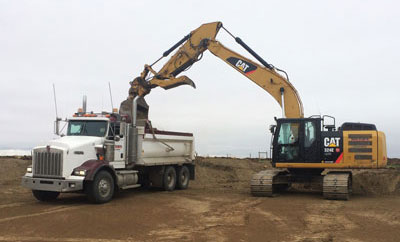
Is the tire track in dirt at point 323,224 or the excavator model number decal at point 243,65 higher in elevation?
the excavator model number decal at point 243,65

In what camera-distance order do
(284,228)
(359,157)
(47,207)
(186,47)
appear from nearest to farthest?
(284,228) → (47,207) → (359,157) → (186,47)

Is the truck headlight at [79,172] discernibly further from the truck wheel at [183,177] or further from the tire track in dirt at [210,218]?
the truck wheel at [183,177]

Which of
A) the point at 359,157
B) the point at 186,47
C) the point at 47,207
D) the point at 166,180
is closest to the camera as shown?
the point at 47,207

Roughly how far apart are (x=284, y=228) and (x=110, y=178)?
605cm

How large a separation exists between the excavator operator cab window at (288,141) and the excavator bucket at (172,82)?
162 inches

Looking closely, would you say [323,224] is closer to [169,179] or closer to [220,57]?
[169,179]

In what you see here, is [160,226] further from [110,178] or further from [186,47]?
[186,47]

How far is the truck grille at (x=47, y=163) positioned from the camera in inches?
455

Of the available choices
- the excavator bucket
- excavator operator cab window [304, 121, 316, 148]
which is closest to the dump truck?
the excavator bucket

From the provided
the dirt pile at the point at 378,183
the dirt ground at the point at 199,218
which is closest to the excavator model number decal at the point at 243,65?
the dirt ground at the point at 199,218

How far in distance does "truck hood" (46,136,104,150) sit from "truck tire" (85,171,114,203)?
1.06 meters

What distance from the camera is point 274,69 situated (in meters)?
16.1

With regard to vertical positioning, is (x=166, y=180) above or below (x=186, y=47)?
below

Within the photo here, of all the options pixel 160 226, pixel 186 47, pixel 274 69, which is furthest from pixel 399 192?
pixel 160 226
